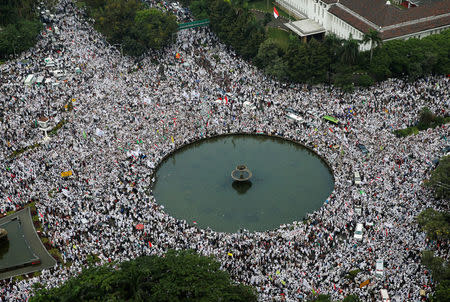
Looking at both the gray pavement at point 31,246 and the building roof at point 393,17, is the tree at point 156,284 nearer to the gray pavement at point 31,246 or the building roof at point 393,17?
the gray pavement at point 31,246

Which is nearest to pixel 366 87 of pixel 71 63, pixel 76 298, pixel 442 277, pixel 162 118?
pixel 162 118

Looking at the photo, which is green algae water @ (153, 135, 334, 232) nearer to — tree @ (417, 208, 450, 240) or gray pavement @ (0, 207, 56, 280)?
tree @ (417, 208, 450, 240)

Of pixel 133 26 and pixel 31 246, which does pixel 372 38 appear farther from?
pixel 31 246

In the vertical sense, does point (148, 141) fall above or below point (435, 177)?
above

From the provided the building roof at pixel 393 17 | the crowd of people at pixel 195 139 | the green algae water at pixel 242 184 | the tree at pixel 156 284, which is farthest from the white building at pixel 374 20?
the tree at pixel 156 284

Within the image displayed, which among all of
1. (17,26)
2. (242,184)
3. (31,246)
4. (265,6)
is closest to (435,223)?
(242,184)

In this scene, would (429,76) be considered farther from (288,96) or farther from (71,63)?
(71,63)
